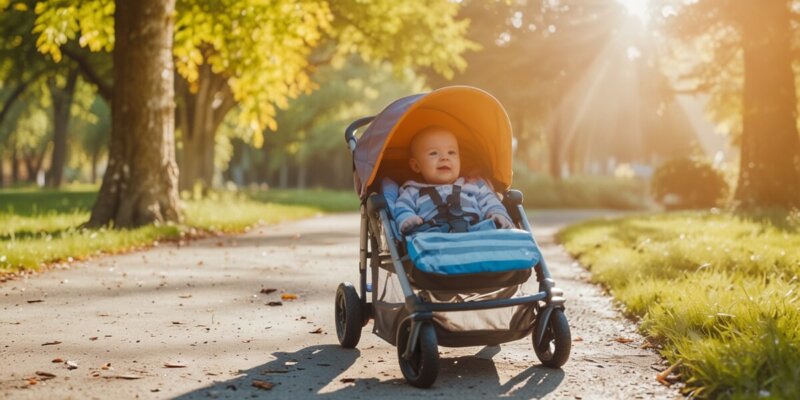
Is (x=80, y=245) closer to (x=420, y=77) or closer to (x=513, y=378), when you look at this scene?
(x=513, y=378)

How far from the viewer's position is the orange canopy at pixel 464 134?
598 centimetres

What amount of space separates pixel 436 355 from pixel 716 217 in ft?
39.2

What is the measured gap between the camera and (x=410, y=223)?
5145mm

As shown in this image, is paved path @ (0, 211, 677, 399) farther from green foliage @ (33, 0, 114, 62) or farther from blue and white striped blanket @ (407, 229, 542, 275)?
green foliage @ (33, 0, 114, 62)

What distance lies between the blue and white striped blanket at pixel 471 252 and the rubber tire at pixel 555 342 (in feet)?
1.10

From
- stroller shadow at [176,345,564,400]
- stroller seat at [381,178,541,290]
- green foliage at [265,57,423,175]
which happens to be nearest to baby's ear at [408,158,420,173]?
stroller seat at [381,178,541,290]

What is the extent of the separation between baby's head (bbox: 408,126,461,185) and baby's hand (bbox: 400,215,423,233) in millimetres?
596

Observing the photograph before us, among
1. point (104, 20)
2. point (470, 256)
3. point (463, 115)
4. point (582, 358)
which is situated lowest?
point (582, 358)

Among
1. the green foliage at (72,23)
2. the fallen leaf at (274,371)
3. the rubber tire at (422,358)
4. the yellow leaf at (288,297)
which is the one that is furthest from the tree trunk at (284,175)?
the rubber tire at (422,358)

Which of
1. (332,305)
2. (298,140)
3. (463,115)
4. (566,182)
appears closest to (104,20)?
(332,305)

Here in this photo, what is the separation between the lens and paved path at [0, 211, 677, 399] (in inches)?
178

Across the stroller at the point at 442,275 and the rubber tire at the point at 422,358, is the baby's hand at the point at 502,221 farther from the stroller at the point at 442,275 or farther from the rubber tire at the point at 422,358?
the rubber tire at the point at 422,358

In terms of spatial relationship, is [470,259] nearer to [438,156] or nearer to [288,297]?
[438,156]

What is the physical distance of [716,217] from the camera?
50.2 ft
